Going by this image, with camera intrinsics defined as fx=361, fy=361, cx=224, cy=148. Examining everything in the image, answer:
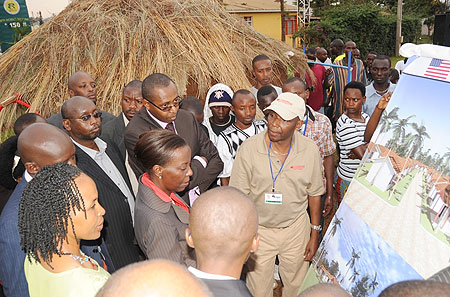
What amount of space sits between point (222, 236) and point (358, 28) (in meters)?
26.2

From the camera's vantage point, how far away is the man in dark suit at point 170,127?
305 cm

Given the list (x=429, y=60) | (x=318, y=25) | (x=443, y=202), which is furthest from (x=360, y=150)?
(x=318, y=25)

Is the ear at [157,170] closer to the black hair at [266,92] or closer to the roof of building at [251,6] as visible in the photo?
the black hair at [266,92]

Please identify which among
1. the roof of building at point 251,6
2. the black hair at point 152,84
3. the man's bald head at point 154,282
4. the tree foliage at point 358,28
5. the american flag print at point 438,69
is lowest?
the man's bald head at point 154,282

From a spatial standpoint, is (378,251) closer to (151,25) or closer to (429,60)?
(429,60)

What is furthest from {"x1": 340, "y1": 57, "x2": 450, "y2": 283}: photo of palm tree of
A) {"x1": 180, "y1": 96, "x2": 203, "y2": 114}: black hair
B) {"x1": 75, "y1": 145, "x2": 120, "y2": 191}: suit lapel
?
{"x1": 180, "y1": 96, "x2": 203, "y2": 114}: black hair

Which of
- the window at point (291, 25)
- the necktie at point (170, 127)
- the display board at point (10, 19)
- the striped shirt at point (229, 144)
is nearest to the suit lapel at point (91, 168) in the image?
the necktie at point (170, 127)

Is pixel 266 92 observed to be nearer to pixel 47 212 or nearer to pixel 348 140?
pixel 348 140

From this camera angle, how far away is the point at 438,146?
182 cm

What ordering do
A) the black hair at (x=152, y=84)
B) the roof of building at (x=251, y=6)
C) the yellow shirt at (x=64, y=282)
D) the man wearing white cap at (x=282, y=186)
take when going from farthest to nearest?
the roof of building at (x=251, y=6)
the black hair at (x=152, y=84)
the man wearing white cap at (x=282, y=186)
the yellow shirt at (x=64, y=282)

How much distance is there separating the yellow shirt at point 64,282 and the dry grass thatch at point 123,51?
4.28 metres

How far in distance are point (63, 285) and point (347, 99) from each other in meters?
3.35

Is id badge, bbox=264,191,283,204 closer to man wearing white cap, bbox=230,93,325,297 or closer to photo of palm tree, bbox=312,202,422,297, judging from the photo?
man wearing white cap, bbox=230,93,325,297

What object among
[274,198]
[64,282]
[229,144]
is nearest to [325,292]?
[64,282]
